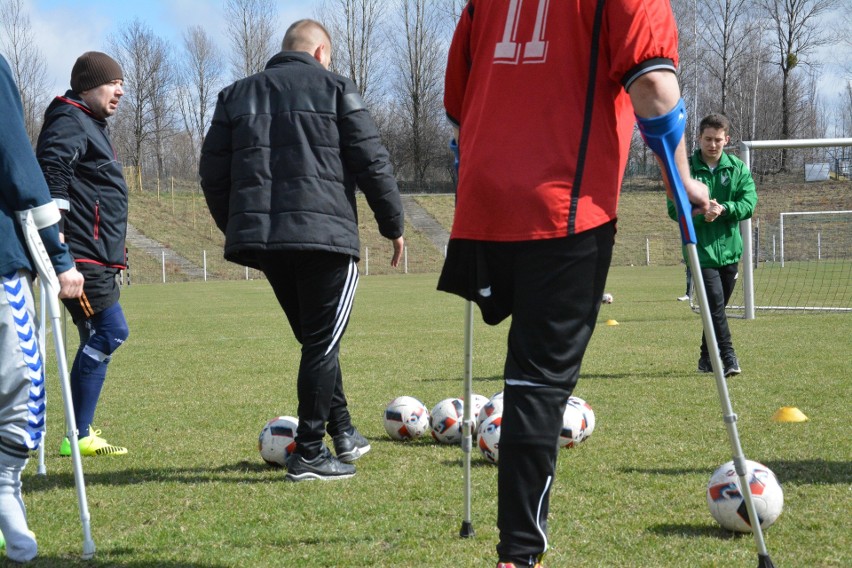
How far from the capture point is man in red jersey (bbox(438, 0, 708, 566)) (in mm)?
2852

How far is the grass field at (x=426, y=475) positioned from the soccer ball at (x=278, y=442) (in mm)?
142

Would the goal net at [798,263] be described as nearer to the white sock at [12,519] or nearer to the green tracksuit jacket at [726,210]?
the green tracksuit jacket at [726,210]

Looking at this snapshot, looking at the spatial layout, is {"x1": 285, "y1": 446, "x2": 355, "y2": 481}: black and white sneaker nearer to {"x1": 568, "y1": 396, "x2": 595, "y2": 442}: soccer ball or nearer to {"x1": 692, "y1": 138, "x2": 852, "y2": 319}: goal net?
{"x1": 568, "y1": 396, "x2": 595, "y2": 442}: soccer ball

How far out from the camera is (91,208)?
5469 millimetres

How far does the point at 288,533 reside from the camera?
3.89m

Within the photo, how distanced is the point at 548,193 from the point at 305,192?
6.78 ft

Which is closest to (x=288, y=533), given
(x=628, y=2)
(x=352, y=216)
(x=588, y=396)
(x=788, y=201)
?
(x=352, y=216)

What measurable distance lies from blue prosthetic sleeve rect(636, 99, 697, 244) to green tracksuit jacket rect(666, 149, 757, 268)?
533cm

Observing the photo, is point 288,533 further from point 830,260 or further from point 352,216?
point 830,260

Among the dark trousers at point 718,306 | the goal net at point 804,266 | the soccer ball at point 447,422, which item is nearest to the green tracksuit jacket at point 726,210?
the dark trousers at point 718,306

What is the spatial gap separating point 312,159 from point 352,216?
384mm

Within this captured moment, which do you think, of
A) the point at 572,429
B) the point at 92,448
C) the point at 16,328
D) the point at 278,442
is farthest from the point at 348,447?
the point at 16,328

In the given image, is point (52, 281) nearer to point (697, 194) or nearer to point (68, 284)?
point (68, 284)

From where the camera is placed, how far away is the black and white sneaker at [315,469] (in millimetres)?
4812
